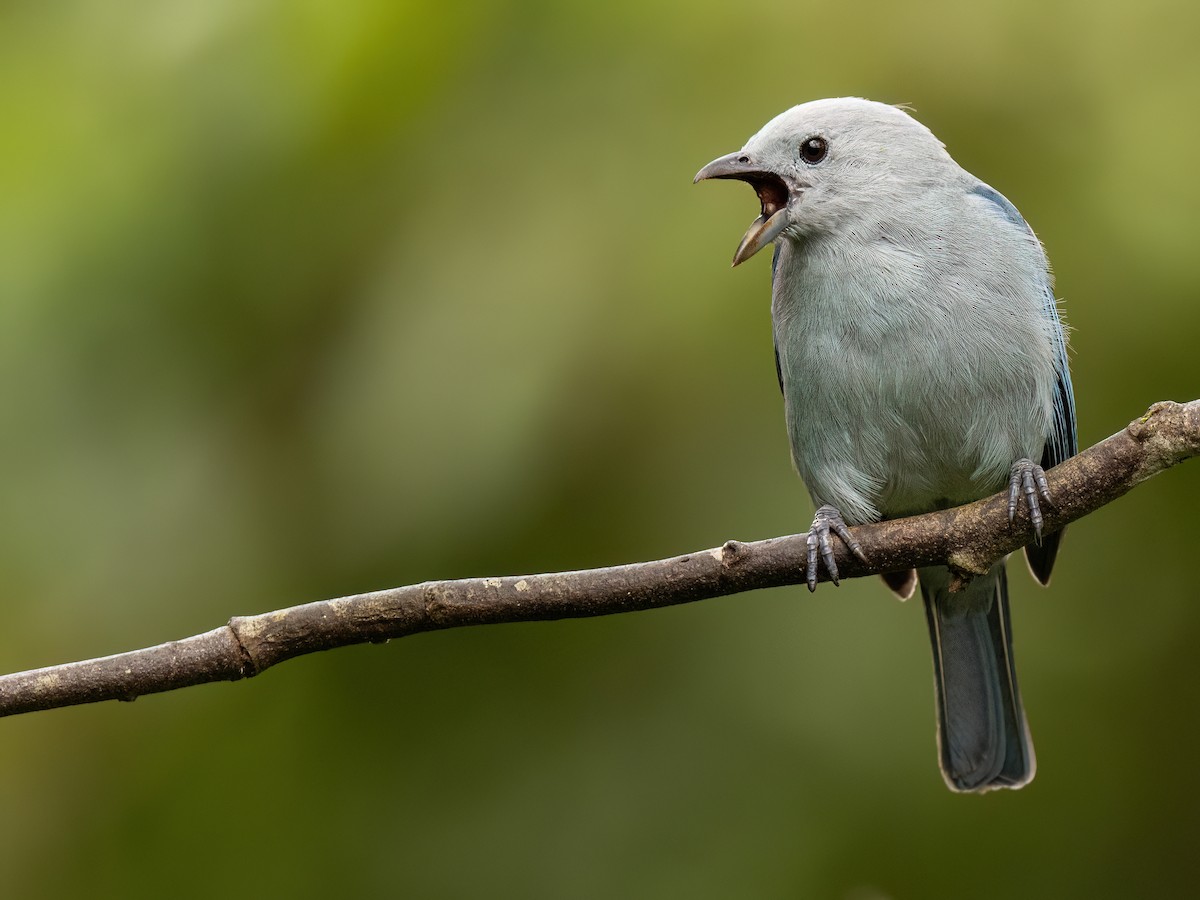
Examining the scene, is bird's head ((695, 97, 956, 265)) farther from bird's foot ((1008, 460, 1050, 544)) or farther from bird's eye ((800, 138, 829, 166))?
bird's foot ((1008, 460, 1050, 544))

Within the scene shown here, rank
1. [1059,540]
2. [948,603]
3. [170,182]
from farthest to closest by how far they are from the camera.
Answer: [170,182]
[948,603]
[1059,540]

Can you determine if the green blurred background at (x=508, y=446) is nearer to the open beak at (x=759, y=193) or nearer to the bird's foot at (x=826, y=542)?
the bird's foot at (x=826, y=542)

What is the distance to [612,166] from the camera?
4.66 meters

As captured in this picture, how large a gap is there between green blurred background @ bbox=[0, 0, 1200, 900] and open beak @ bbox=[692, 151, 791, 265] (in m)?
0.75

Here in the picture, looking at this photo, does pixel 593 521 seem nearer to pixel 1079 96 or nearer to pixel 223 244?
pixel 223 244

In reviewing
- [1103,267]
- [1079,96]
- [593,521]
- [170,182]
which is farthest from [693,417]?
[170,182]

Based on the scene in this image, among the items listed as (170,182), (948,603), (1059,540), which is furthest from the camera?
(170,182)

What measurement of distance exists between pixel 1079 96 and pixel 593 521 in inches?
80.3

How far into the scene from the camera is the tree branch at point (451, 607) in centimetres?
250

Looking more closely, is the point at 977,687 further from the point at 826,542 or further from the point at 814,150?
the point at 814,150

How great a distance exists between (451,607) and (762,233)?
57.0 inches

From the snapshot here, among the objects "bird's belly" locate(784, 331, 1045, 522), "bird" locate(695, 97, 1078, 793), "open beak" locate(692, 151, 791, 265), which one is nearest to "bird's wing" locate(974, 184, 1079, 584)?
"bird" locate(695, 97, 1078, 793)

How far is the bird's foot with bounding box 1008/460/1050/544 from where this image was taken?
295 centimetres

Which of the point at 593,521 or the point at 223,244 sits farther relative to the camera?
the point at 223,244
